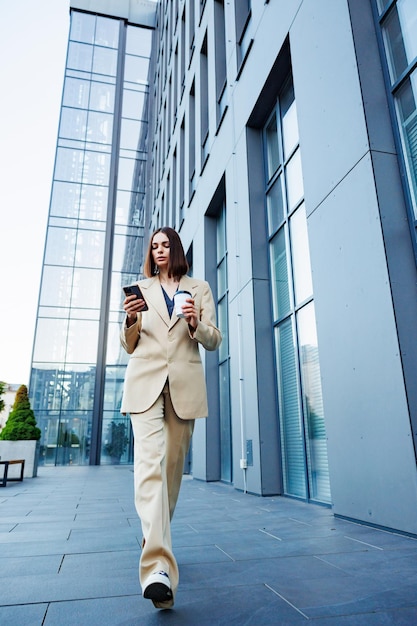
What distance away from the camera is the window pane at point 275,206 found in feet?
24.1

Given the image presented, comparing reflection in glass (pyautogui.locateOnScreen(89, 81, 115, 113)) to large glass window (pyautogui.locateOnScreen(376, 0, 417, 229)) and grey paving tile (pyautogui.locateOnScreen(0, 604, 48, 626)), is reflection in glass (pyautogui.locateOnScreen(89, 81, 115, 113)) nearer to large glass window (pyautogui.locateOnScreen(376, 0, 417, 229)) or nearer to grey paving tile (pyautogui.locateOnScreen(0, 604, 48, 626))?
large glass window (pyautogui.locateOnScreen(376, 0, 417, 229))

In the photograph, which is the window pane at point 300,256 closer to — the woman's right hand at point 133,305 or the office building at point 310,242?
the office building at point 310,242

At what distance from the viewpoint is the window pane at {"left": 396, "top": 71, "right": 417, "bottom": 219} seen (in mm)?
3871

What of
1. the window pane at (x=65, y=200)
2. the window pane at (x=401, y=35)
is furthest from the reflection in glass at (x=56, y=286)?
the window pane at (x=401, y=35)

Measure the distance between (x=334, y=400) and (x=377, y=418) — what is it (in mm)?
700

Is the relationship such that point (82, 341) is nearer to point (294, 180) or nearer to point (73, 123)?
point (73, 123)

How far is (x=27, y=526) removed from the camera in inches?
171

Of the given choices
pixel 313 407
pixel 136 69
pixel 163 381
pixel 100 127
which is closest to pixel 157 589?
pixel 163 381

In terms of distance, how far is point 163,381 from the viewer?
2.41 metres

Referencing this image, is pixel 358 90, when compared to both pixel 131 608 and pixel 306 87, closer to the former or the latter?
pixel 306 87

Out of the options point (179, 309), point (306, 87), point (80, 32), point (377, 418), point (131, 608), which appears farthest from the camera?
point (80, 32)

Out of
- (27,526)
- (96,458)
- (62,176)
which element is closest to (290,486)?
(27,526)

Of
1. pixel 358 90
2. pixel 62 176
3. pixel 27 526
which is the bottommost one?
pixel 27 526

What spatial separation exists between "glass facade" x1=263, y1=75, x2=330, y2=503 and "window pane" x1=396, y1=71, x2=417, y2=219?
2224 mm
